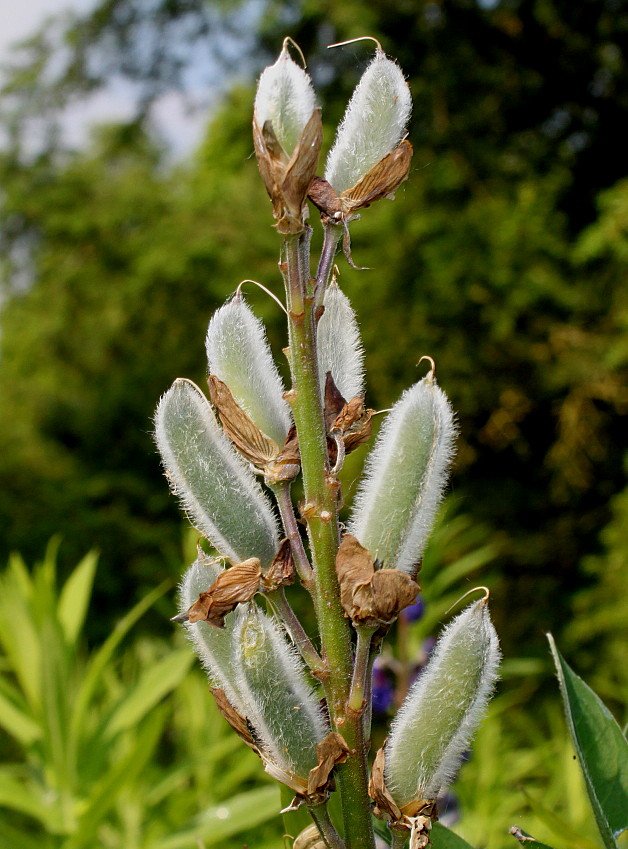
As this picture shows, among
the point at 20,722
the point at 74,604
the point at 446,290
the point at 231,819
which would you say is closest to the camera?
the point at 231,819

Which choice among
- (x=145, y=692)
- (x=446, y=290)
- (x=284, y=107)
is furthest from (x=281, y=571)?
(x=446, y=290)

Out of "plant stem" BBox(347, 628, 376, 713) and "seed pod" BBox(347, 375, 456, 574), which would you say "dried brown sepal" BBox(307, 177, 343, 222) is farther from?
"plant stem" BBox(347, 628, 376, 713)

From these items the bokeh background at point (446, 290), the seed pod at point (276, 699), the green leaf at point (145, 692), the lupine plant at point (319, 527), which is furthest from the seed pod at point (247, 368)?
the bokeh background at point (446, 290)

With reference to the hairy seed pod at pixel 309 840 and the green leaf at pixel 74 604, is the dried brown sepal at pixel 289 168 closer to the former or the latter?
the hairy seed pod at pixel 309 840

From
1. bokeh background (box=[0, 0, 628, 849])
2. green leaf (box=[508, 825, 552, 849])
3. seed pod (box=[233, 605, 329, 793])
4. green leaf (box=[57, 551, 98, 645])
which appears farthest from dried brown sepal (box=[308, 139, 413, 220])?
bokeh background (box=[0, 0, 628, 849])

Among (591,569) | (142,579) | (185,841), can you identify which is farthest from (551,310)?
(185,841)

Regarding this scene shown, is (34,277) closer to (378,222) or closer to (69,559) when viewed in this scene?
(69,559)

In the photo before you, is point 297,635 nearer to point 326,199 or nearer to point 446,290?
point 326,199
